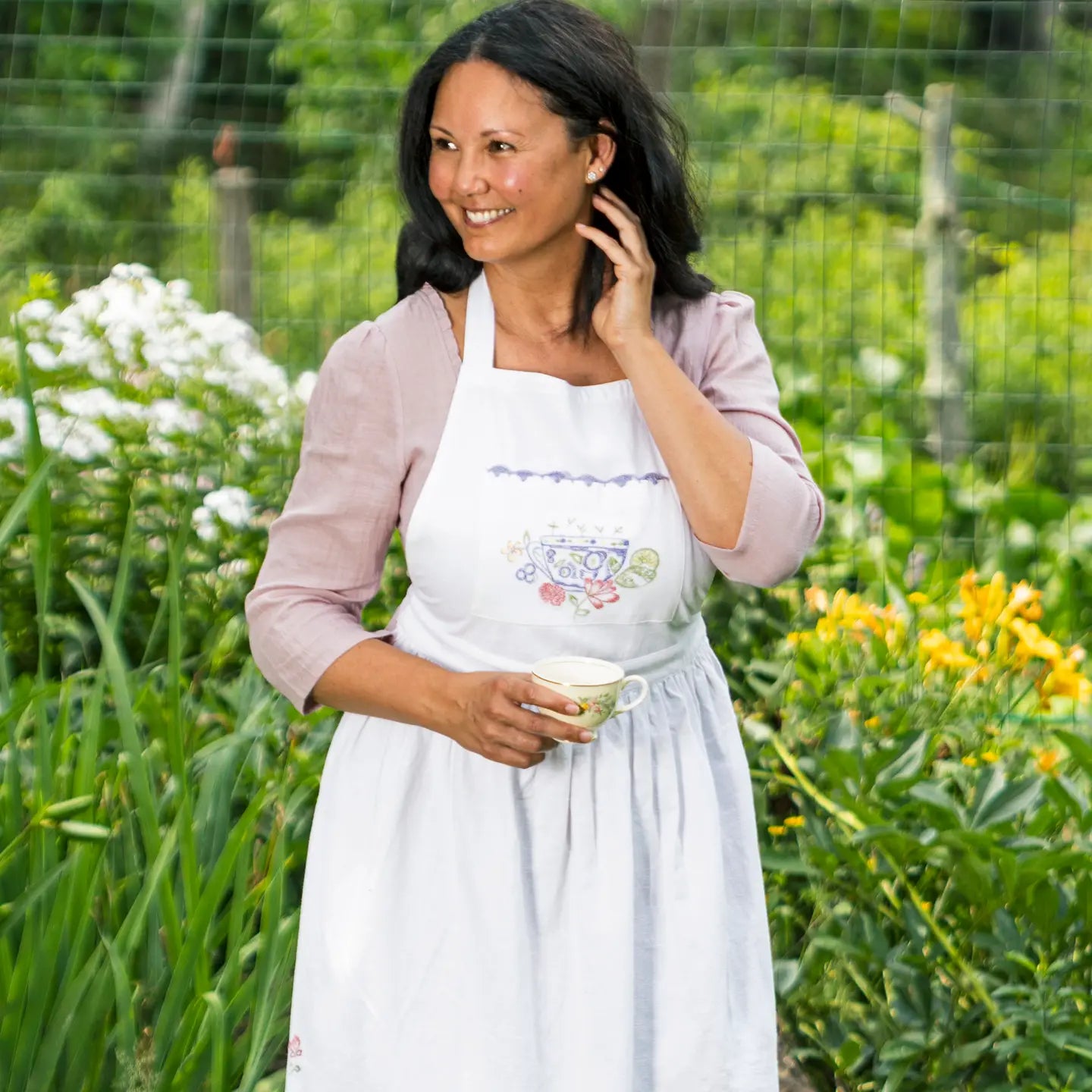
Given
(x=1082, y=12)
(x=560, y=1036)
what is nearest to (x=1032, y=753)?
(x=560, y=1036)

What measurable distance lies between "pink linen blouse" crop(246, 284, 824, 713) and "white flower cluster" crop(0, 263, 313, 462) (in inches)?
57.5

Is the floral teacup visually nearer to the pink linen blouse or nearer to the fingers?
the fingers

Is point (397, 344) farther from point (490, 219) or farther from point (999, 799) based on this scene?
point (999, 799)

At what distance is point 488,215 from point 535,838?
0.61 metres

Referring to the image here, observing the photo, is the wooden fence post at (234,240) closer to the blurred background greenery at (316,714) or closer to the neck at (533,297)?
the blurred background greenery at (316,714)

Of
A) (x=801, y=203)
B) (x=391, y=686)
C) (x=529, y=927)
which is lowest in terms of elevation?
(x=529, y=927)

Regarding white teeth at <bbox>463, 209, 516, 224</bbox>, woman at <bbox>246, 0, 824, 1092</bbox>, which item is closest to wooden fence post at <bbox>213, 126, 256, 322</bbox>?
woman at <bbox>246, 0, 824, 1092</bbox>

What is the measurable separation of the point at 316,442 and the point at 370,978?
0.53m

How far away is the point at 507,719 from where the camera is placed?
1.43m

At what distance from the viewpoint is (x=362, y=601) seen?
5.32 ft

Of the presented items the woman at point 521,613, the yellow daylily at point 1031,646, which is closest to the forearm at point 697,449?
the woman at point 521,613

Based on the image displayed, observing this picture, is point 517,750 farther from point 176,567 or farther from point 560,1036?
point 176,567

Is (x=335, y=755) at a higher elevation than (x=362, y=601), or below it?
below

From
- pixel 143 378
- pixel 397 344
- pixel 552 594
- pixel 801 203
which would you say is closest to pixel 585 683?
pixel 552 594
